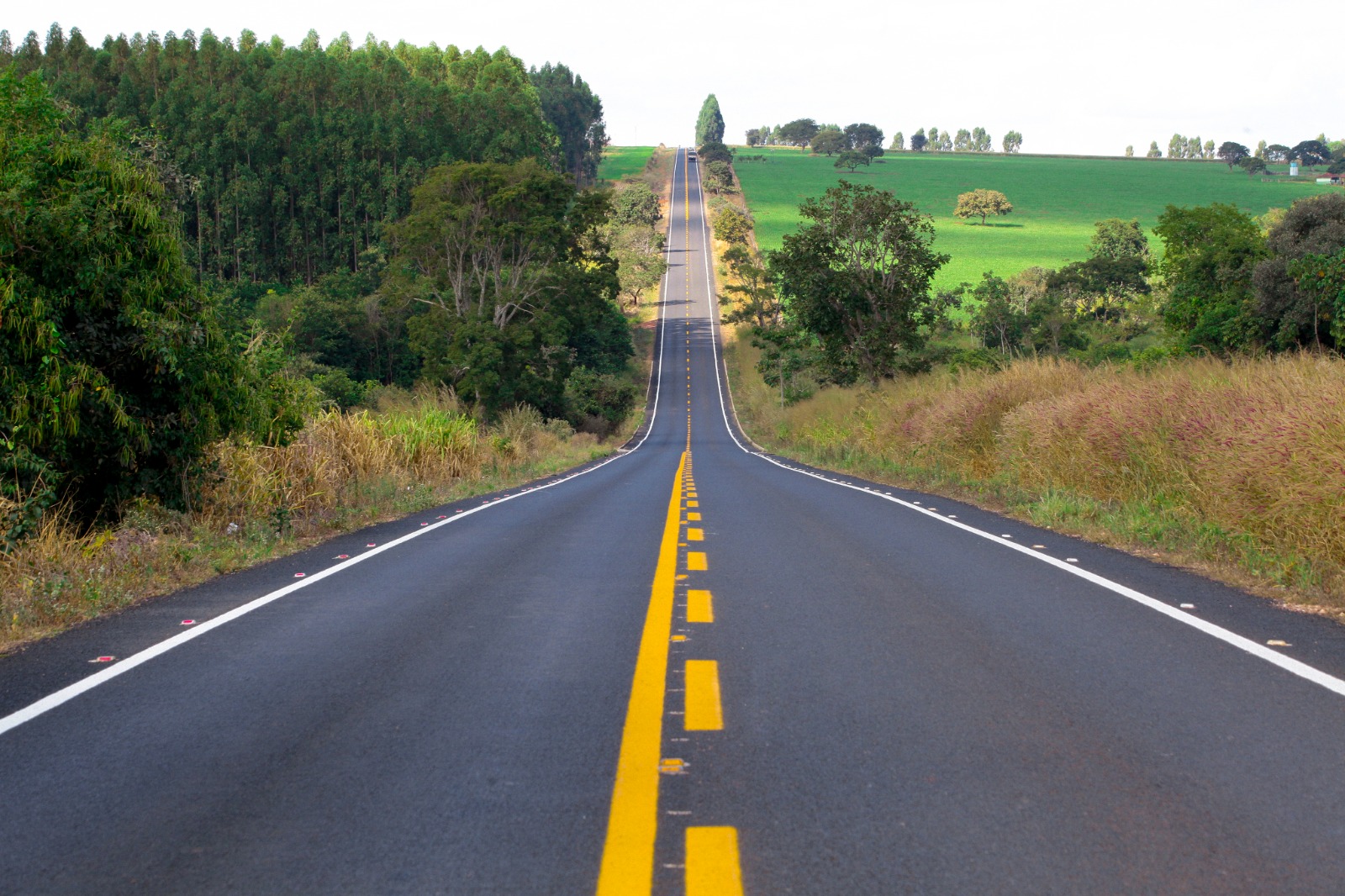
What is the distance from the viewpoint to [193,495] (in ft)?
36.7

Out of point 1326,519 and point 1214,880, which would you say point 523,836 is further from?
point 1326,519

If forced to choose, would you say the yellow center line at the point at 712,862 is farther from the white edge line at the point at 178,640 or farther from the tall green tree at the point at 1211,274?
the tall green tree at the point at 1211,274

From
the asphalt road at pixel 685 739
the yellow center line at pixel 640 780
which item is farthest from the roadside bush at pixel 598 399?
the yellow center line at pixel 640 780

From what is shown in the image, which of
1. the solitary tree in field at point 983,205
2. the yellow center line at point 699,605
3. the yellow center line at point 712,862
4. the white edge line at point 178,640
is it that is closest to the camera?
the yellow center line at point 712,862

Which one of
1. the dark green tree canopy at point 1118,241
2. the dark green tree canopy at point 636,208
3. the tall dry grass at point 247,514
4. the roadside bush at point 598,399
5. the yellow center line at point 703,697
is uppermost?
the dark green tree canopy at point 636,208

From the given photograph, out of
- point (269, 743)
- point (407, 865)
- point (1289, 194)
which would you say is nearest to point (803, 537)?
point (269, 743)

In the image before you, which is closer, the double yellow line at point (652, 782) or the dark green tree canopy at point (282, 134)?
the double yellow line at point (652, 782)

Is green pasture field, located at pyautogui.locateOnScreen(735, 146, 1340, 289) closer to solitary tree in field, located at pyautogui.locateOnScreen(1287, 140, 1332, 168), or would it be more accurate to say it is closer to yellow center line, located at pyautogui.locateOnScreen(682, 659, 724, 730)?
solitary tree in field, located at pyautogui.locateOnScreen(1287, 140, 1332, 168)

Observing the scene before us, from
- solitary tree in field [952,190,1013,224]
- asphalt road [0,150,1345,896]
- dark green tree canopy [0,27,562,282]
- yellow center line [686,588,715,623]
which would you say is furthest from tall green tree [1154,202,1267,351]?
solitary tree in field [952,190,1013,224]

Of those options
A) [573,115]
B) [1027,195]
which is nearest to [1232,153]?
[1027,195]

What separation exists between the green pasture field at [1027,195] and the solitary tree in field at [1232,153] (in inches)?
116

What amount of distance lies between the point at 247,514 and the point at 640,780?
919 cm

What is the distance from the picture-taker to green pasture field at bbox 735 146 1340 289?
366ft

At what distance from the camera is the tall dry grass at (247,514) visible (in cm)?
766
